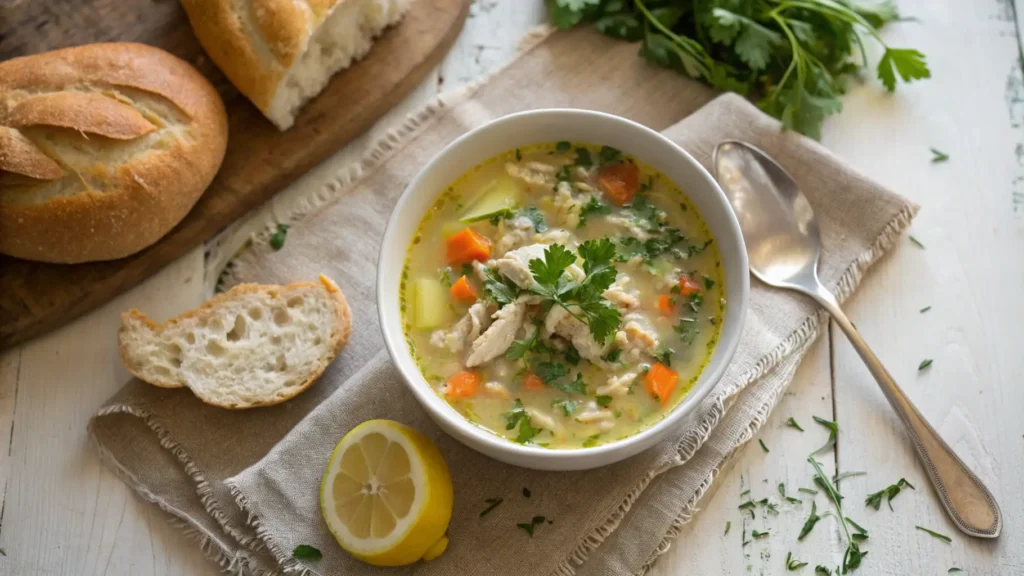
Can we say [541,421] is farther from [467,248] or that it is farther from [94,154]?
[94,154]

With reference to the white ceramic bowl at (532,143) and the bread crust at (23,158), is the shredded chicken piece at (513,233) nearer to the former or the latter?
the white ceramic bowl at (532,143)

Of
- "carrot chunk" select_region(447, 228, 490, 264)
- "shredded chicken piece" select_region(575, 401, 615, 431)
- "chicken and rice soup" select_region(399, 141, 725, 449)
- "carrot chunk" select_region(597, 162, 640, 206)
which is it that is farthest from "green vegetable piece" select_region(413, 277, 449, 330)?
"carrot chunk" select_region(597, 162, 640, 206)

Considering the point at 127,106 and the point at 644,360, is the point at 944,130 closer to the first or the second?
the point at 644,360

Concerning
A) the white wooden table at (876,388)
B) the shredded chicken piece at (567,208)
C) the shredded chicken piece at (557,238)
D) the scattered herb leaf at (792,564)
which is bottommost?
the scattered herb leaf at (792,564)

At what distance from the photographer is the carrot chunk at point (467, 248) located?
3.11 m

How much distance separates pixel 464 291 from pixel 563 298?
15.3 inches

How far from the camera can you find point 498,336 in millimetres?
2900

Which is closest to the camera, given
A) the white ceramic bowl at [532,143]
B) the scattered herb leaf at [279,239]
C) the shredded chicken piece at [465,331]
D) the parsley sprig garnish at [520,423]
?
the white ceramic bowl at [532,143]

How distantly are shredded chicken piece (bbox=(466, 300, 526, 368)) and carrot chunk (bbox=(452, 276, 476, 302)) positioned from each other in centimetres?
15

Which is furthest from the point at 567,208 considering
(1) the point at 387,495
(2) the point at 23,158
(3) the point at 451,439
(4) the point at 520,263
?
(2) the point at 23,158

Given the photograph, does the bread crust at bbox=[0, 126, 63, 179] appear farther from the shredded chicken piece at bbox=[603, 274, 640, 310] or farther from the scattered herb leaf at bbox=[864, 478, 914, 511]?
the scattered herb leaf at bbox=[864, 478, 914, 511]

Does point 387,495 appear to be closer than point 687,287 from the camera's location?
Yes

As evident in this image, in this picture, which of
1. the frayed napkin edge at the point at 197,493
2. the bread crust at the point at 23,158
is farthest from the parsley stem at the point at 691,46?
the frayed napkin edge at the point at 197,493

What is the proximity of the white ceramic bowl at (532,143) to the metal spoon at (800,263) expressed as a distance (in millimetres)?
471
